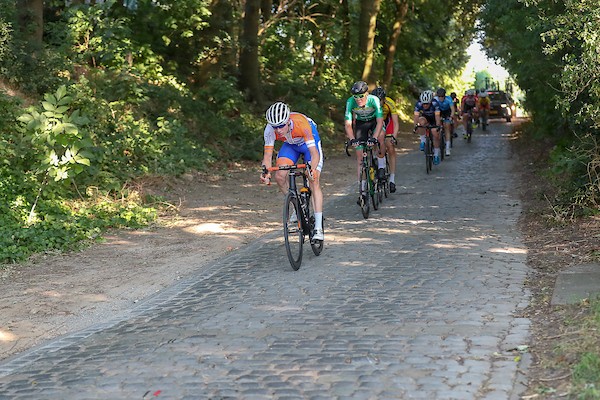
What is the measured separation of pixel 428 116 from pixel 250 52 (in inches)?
296

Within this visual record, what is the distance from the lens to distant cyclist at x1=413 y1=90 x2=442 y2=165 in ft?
64.3

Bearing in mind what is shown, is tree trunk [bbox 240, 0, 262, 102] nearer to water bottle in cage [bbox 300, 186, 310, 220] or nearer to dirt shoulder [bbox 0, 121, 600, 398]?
dirt shoulder [bbox 0, 121, 600, 398]

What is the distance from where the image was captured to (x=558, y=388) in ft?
17.9

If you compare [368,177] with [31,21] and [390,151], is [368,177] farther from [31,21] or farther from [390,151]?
[31,21]

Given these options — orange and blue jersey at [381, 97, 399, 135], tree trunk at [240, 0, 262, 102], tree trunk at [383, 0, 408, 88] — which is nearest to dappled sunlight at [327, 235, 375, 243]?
orange and blue jersey at [381, 97, 399, 135]

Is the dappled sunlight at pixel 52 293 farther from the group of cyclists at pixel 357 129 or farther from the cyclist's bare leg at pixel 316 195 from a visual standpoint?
the cyclist's bare leg at pixel 316 195

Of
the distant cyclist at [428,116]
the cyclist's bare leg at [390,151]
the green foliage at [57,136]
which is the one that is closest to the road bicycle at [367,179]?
the cyclist's bare leg at [390,151]

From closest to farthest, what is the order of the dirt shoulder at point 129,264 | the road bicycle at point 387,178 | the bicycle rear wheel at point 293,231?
the dirt shoulder at point 129,264 < the bicycle rear wheel at point 293,231 < the road bicycle at point 387,178

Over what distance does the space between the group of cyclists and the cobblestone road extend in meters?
1.10

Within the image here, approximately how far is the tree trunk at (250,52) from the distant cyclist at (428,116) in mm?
6778

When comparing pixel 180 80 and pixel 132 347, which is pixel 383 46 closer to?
pixel 180 80

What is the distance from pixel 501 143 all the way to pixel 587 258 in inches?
859

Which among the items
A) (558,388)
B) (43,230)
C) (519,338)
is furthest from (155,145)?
(558,388)

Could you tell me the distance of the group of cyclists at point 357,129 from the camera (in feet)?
33.2
